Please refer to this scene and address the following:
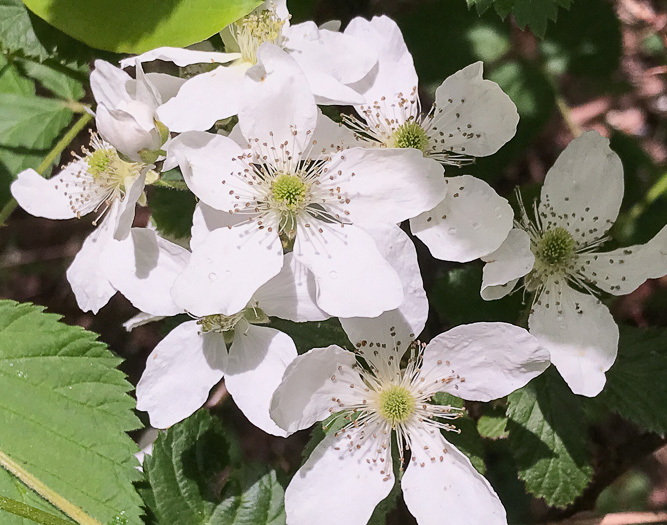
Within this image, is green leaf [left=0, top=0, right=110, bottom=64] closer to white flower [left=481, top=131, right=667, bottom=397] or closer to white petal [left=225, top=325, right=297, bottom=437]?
white petal [left=225, top=325, right=297, bottom=437]

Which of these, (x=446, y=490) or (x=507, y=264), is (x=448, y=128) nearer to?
(x=507, y=264)

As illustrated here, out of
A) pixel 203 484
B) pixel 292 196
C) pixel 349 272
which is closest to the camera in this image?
pixel 349 272

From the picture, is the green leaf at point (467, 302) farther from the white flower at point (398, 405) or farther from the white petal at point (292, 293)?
the white petal at point (292, 293)

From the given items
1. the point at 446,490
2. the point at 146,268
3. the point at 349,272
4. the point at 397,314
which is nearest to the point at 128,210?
the point at 146,268

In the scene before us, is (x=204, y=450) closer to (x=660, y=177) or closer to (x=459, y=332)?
(x=459, y=332)

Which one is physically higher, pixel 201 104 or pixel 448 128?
pixel 201 104

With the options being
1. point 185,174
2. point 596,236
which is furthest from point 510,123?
point 185,174

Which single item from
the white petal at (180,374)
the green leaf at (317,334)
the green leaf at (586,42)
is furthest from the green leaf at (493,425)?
the green leaf at (586,42)
